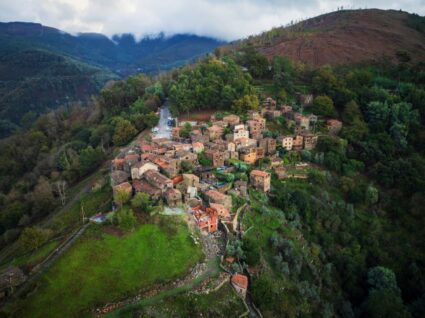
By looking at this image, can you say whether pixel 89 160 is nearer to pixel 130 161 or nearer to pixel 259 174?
pixel 130 161

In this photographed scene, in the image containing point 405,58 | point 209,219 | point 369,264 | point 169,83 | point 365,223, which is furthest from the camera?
point 405,58

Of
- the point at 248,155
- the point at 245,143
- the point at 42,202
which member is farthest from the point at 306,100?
the point at 42,202

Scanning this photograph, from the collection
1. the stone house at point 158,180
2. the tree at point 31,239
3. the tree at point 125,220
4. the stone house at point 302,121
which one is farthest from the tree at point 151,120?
the tree at point 31,239

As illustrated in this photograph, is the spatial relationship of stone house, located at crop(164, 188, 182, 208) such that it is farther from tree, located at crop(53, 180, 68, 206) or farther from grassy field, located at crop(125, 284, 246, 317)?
tree, located at crop(53, 180, 68, 206)

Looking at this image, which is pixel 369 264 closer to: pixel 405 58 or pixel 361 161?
pixel 361 161

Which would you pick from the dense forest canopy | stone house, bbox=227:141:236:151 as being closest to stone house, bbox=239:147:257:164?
stone house, bbox=227:141:236:151

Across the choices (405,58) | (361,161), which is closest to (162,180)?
(361,161)
